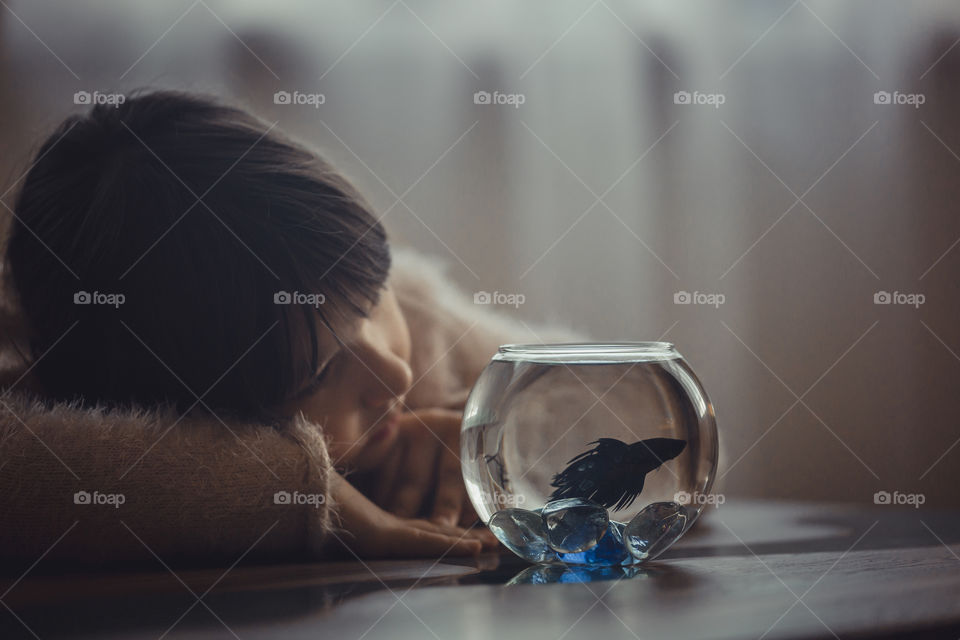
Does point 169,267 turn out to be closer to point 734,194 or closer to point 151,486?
point 151,486

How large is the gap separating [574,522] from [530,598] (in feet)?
0.20

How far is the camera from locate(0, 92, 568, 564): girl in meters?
0.69

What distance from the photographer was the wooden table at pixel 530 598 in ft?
1.69

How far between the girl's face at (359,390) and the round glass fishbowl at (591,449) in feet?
0.67

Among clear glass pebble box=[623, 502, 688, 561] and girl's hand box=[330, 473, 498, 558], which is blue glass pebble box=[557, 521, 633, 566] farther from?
girl's hand box=[330, 473, 498, 558]

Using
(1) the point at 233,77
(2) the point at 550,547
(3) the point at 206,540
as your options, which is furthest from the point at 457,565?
(1) the point at 233,77

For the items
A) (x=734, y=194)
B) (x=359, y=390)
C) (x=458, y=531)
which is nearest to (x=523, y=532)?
(x=458, y=531)

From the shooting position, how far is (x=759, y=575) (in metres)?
0.64

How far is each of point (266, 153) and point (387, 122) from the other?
0.67ft

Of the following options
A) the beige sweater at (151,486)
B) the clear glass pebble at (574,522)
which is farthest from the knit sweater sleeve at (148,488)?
the clear glass pebble at (574,522)

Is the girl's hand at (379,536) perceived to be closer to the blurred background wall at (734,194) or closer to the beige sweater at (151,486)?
the beige sweater at (151,486)

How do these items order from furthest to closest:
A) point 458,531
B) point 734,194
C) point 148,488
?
1. point 734,194
2. point 458,531
3. point 148,488

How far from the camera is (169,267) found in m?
0.75

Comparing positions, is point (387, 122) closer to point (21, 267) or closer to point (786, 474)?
point (21, 267)
